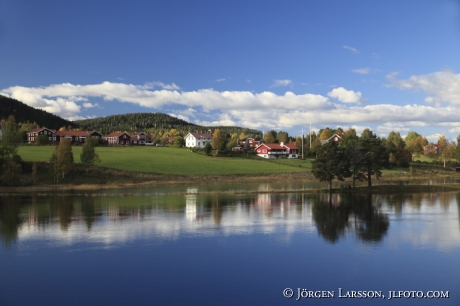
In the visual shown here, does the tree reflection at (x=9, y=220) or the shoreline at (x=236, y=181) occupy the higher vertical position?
the shoreline at (x=236, y=181)

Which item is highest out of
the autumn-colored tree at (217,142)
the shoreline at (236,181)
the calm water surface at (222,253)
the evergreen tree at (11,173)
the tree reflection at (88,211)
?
the autumn-colored tree at (217,142)

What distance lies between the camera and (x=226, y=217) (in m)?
39.4

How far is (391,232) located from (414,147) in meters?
120

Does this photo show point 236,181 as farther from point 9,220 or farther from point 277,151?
point 277,151

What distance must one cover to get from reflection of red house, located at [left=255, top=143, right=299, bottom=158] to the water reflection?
71.0m

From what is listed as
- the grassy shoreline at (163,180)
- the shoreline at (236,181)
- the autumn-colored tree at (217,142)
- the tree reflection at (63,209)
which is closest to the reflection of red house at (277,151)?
the autumn-colored tree at (217,142)

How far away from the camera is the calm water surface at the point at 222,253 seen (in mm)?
19422

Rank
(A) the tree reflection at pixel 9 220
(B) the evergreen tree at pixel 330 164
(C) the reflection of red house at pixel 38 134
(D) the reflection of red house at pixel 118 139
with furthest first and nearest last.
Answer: (D) the reflection of red house at pixel 118 139 → (C) the reflection of red house at pixel 38 134 → (B) the evergreen tree at pixel 330 164 → (A) the tree reflection at pixel 9 220

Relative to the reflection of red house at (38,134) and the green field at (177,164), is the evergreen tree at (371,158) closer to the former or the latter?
the green field at (177,164)

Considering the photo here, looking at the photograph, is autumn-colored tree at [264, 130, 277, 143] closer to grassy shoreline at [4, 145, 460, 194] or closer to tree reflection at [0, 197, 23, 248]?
grassy shoreline at [4, 145, 460, 194]

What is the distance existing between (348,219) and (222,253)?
1629 cm

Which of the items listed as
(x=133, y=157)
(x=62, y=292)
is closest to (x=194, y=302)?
(x=62, y=292)

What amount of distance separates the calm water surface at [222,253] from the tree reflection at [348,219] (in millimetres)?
105

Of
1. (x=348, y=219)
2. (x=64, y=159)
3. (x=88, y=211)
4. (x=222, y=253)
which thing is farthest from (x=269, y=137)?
(x=222, y=253)
